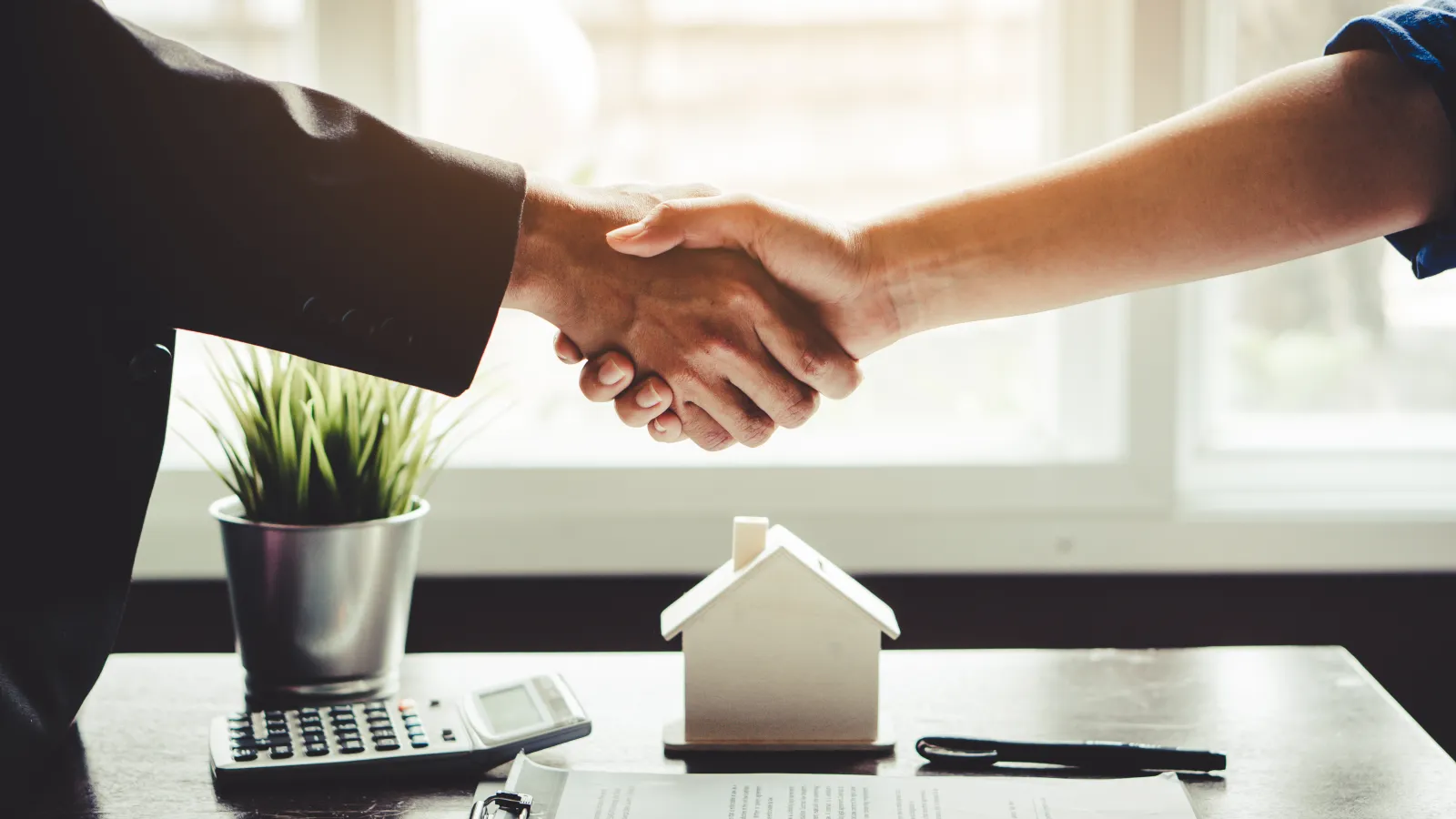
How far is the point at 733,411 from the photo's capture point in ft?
4.52

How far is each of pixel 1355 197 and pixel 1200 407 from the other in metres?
0.82

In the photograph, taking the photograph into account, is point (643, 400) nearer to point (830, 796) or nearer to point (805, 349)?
point (805, 349)

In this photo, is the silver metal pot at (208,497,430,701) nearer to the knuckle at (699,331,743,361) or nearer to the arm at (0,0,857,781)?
the arm at (0,0,857,781)

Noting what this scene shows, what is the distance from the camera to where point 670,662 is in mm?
1129

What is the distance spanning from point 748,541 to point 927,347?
0.94m

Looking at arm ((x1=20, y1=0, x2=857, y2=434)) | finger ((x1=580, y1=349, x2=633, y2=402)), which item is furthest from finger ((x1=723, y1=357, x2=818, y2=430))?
arm ((x1=20, y1=0, x2=857, y2=434))

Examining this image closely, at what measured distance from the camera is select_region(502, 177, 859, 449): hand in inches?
47.3

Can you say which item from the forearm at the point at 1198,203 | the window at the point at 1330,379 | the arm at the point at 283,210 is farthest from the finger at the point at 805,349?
the window at the point at 1330,379

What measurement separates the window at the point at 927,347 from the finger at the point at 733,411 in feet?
1.10

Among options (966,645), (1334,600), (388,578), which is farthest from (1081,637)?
(388,578)

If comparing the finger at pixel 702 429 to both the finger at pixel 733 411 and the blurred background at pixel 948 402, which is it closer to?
the finger at pixel 733 411

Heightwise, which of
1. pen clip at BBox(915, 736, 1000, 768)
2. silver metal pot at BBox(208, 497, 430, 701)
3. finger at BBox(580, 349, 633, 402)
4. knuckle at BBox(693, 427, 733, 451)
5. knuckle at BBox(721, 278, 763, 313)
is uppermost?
knuckle at BBox(721, 278, 763, 313)

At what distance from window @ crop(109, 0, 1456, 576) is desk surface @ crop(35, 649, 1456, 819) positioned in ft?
1.88

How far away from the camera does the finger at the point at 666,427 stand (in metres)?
1.40
